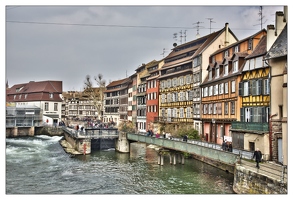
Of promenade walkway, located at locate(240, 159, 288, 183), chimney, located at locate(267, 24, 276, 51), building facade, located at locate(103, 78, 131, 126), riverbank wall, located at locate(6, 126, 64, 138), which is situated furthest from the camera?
building facade, located at locate(103, 78, 131, 126)

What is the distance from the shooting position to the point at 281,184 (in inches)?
511

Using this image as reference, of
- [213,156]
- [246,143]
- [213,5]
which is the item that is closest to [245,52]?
[246,143]

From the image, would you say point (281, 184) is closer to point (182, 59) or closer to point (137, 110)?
point (182, 59)

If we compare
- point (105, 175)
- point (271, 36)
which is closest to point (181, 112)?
point (105, 175)

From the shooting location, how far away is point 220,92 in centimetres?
2548

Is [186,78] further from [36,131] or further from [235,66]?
[36,131]

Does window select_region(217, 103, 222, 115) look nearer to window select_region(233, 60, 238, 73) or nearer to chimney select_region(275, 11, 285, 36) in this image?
window select_region(233, 60, 238, 73)

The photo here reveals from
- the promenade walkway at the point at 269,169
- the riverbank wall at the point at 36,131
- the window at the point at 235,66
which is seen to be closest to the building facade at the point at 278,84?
the promenade walkway at the point at 269,169

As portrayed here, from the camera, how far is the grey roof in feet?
53.4

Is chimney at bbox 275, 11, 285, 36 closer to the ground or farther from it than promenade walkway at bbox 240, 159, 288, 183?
farther from it

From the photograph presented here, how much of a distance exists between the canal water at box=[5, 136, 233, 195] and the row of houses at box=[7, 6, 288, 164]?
270cm

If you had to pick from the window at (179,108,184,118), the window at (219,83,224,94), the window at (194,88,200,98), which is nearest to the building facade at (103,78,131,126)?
the window at (179,108,184,118)

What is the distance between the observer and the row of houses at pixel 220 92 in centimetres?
1728

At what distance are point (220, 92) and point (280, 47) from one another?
914 centimetres
